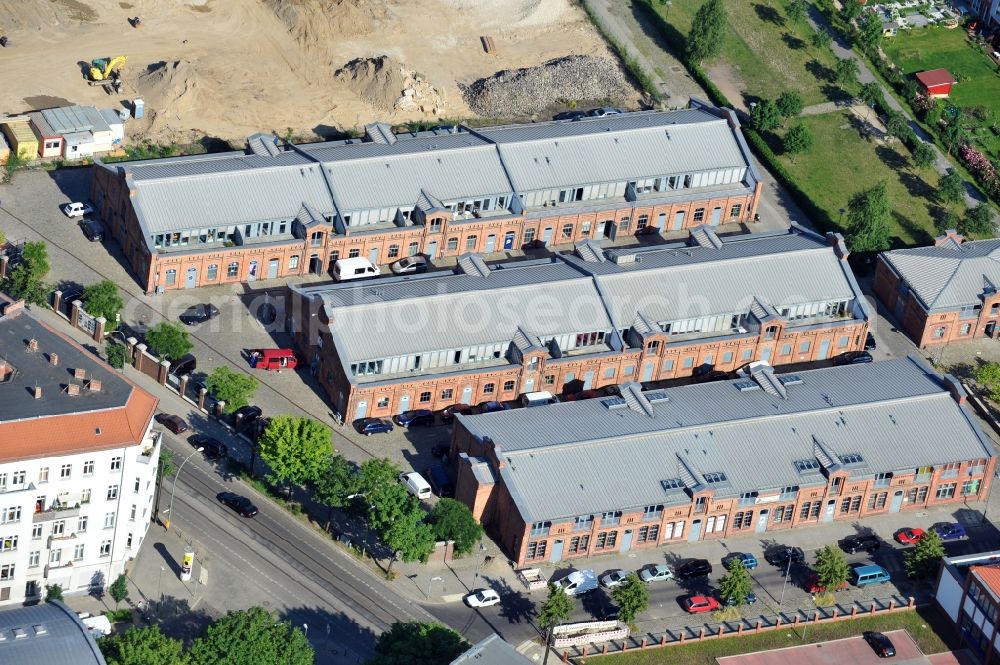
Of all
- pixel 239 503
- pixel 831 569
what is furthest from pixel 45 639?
pixel 831 569

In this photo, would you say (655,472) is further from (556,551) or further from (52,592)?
(52,592)

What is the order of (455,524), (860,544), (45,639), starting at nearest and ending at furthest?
1. (45,639)
2. (455,524)
3. (860,544)

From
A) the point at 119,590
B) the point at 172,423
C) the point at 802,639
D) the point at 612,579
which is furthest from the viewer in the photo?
the point at 172,423

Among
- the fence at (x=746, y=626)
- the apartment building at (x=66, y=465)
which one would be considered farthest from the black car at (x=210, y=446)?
the fence at (x=746, y=626)

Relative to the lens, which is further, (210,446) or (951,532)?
(951,532)

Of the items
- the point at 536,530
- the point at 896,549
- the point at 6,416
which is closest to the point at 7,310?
the point at 6,416

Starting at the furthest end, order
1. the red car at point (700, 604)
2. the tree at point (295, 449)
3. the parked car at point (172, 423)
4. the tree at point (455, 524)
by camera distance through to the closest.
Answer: the parked car at point (172, 423) < the tree at point (295, 449) < the red car at point (700, 604) < the tree at point (455, 524)

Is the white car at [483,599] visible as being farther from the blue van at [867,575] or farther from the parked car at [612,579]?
the blue van at [867,575]
